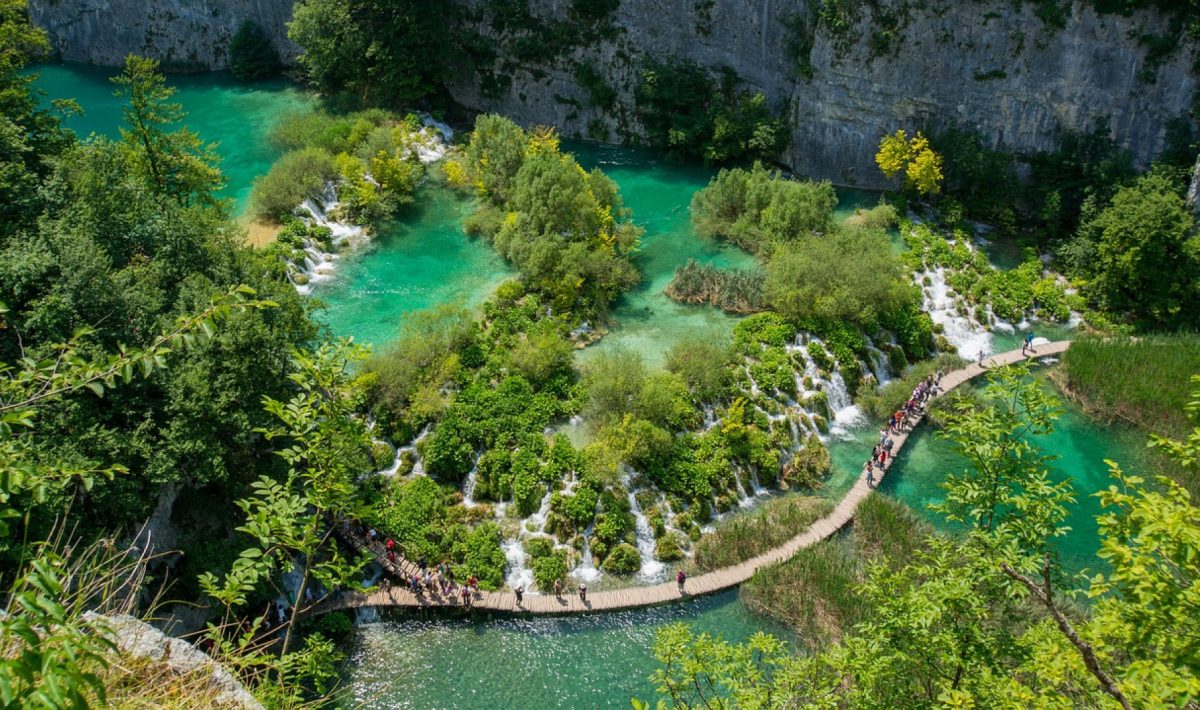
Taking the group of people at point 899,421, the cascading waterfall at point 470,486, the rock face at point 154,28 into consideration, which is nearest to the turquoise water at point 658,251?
the cascading waterfall at point 470,486

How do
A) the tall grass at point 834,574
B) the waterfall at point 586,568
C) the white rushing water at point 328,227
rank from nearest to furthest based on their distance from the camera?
the tall grass at point 834,574 < the waterfall at point 586,568 < the white rushing water at point 328,227

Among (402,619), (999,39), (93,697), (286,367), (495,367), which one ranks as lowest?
(402,619)

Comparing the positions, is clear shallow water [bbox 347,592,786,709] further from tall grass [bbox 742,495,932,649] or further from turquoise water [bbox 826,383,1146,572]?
turquoise water [bbox 826,383,1146,572]

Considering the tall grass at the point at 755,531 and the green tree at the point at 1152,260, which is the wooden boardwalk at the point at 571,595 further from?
the green tree at the point at 1152,260

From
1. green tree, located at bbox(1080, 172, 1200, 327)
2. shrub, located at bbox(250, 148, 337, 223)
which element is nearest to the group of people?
green tree, located at bbox(1080, 172, 1200, 327)

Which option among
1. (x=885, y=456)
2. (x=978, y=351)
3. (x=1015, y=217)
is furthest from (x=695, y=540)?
(x=1015, y=217)

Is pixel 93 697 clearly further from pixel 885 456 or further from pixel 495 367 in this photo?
pixel 885 456
